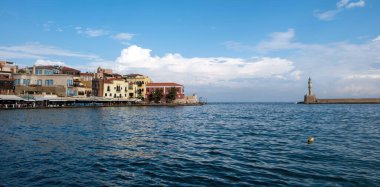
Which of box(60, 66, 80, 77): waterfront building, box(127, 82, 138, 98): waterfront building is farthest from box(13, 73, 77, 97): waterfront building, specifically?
box(127, 82, 138, 98): waterfront building

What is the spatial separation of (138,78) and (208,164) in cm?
11922

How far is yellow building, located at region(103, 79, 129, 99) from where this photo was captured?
355ft

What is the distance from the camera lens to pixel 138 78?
13212 cm

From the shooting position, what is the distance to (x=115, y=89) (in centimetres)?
11219

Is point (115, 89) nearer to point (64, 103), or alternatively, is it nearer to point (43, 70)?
point (64, 103)

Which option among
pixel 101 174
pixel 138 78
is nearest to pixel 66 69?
pixel 138 78

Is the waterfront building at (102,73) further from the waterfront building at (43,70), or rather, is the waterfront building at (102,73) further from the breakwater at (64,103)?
the waterfront building at (43,70)

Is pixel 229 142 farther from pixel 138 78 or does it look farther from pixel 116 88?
pixel 138 78

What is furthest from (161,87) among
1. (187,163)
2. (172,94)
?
(187,163)

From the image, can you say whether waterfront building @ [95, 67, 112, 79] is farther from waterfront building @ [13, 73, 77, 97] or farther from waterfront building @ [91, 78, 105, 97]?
waterfront building @ [13, 73, 77, 97]

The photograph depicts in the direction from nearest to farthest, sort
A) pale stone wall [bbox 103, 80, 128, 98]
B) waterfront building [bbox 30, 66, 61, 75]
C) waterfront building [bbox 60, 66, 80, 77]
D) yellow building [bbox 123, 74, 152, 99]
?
waterfront building [bbox 30, 66, 61, 75]
waterfront building [bbox 60, 66, 80, 77]
pale stone wall [bbox 103, 80, 128, 98]
yellow building [bbox 123, 74, 152, 99]

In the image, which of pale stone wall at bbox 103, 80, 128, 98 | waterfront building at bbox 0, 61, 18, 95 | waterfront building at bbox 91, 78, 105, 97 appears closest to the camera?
waterfront building at bbox 0, 61, 18, 95

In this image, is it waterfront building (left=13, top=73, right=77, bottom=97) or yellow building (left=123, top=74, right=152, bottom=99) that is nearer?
waterfront building (left=13, top=73, right=77, bottom=97)

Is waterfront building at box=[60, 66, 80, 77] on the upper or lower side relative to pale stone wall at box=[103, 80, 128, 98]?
upper
